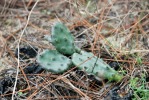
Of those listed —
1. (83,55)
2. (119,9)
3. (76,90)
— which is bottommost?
(76,90)

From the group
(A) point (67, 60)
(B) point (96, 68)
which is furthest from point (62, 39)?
(B) point (96, 68)

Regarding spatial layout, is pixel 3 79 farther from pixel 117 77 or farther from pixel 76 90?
pixel 117 77

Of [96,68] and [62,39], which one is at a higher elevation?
[62,39]

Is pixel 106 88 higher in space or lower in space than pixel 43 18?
lower

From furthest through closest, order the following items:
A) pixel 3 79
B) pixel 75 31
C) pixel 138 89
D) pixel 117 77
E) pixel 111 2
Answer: pixel 111 2 → pixel 75 31 → pixel 3 79 → pixel 117 77 → pixel 138 89

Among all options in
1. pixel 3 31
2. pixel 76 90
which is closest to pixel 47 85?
pixel 76 90

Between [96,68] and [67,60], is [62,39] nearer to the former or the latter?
[67,60]
